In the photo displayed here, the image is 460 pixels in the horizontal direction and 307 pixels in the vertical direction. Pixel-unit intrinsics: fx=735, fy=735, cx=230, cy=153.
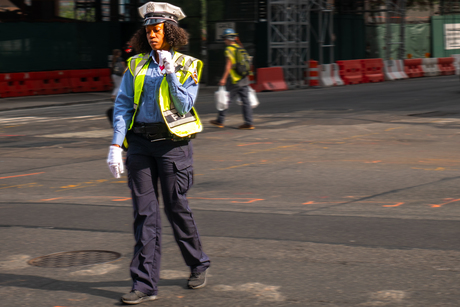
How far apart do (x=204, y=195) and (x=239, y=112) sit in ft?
32.3

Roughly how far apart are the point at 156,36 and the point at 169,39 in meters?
0.09

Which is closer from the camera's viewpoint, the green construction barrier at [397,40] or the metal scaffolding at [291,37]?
the metal scaffolding at [291,37]

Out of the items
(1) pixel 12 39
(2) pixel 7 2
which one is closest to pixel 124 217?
(1) pixel 12 39

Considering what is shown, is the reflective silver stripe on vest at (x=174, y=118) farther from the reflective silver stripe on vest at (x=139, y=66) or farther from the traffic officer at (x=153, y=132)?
Answer: the reflective silver stripe on vest at (x=139, y=66)

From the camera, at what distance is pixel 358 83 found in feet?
97.8

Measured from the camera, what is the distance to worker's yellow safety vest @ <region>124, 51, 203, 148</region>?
455 centimetres

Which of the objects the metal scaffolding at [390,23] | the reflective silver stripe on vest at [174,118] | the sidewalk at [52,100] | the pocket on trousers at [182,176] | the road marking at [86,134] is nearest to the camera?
the reflective silver stripe on vest at [174,118]

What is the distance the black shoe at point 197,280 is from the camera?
4.77 m

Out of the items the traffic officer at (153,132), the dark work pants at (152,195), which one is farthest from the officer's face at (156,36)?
the dark work pants at (152,195)

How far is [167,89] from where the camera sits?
457 centimetres

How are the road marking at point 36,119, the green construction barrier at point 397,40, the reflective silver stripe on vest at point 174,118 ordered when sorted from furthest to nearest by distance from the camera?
the green construction barrier at point 397,40 < the road marking at point 36,119 < the reflective silver stripe on vest at point 174,118

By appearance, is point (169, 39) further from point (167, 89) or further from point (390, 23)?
point (390, 23)

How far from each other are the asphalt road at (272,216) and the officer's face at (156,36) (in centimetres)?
158

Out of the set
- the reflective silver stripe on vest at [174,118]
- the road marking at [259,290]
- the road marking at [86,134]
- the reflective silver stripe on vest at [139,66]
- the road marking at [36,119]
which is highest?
the reflective silver stripe on vest at [139,66]
